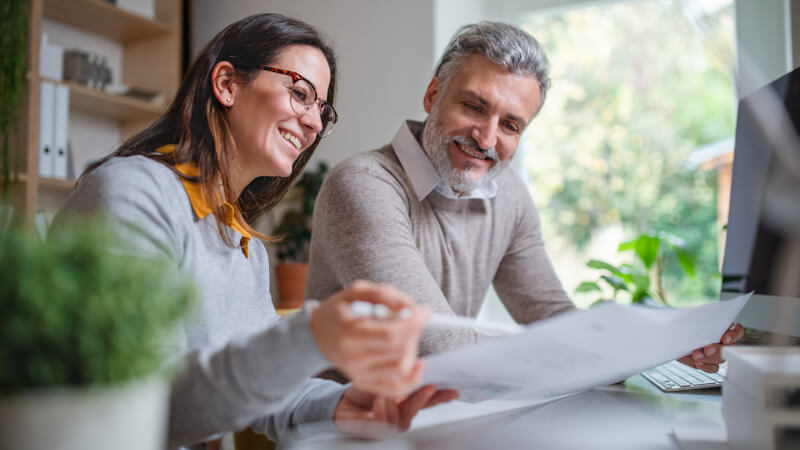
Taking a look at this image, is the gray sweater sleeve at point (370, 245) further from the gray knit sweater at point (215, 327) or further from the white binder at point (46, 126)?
the white binder at point (46, 126)

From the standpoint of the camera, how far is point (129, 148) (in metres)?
0.90

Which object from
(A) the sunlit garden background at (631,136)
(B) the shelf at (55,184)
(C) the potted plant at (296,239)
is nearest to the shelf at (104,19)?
(B) the shelf at (55,184)

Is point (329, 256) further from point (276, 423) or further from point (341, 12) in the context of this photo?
point (341, 12)

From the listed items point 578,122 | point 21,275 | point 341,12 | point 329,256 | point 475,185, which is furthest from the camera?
point 578,122

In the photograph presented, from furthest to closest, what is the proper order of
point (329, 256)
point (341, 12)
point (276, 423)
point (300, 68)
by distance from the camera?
point (341, 12)
point (329, 256)
point (300, 68)
point (276, 423)

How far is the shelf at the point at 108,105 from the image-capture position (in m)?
2.65

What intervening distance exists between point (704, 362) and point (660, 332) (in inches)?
21.7

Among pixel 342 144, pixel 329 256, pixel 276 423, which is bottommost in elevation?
pixel 276 423

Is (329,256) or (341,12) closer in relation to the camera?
(329,256)

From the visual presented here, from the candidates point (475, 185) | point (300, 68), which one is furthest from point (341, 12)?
point (300, 68)

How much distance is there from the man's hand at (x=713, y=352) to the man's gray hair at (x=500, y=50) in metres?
0.72

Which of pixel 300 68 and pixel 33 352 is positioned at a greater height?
pixel 300 68

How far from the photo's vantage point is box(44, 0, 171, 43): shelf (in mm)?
2705

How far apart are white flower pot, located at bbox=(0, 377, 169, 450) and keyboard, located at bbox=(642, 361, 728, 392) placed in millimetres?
927
